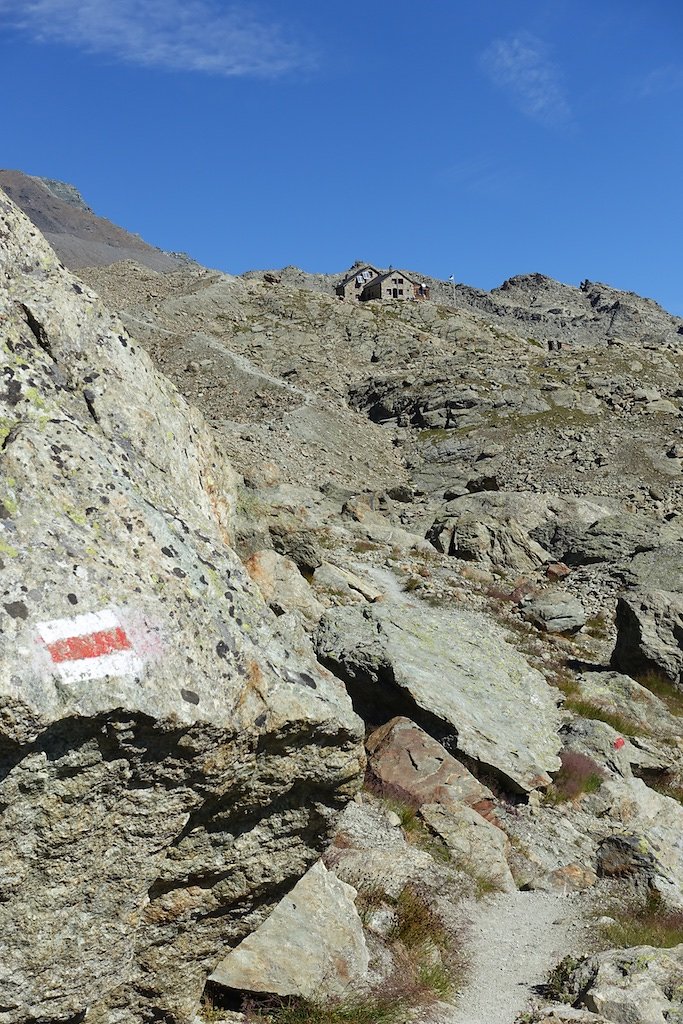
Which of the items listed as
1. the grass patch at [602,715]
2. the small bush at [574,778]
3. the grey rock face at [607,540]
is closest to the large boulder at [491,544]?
the grey rock face at [607,540]

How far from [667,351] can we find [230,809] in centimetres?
10110

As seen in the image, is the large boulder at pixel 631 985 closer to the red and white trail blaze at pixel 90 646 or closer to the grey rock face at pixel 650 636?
the red and white trail blaze at pixel 90 646

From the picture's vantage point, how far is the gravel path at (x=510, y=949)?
7918 mm

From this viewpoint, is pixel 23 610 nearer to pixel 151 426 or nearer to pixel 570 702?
pixel 151 426

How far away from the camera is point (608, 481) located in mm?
55594

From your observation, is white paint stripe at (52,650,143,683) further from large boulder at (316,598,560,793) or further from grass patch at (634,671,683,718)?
grass patch at (634,671,683,718)

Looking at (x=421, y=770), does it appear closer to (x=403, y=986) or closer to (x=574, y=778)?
(x=574, y=778)

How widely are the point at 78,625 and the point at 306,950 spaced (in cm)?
458

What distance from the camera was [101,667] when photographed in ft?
15.3

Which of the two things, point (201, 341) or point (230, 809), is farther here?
point (201, 341)

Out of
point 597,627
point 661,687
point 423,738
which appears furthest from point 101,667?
point 597,627

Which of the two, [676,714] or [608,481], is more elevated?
[608,481]

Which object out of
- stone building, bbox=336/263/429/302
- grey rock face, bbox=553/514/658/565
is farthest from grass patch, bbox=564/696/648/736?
stone building, bbox=336/263/429/302

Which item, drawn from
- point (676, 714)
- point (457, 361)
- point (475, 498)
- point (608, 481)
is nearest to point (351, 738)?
point (676, 714)
